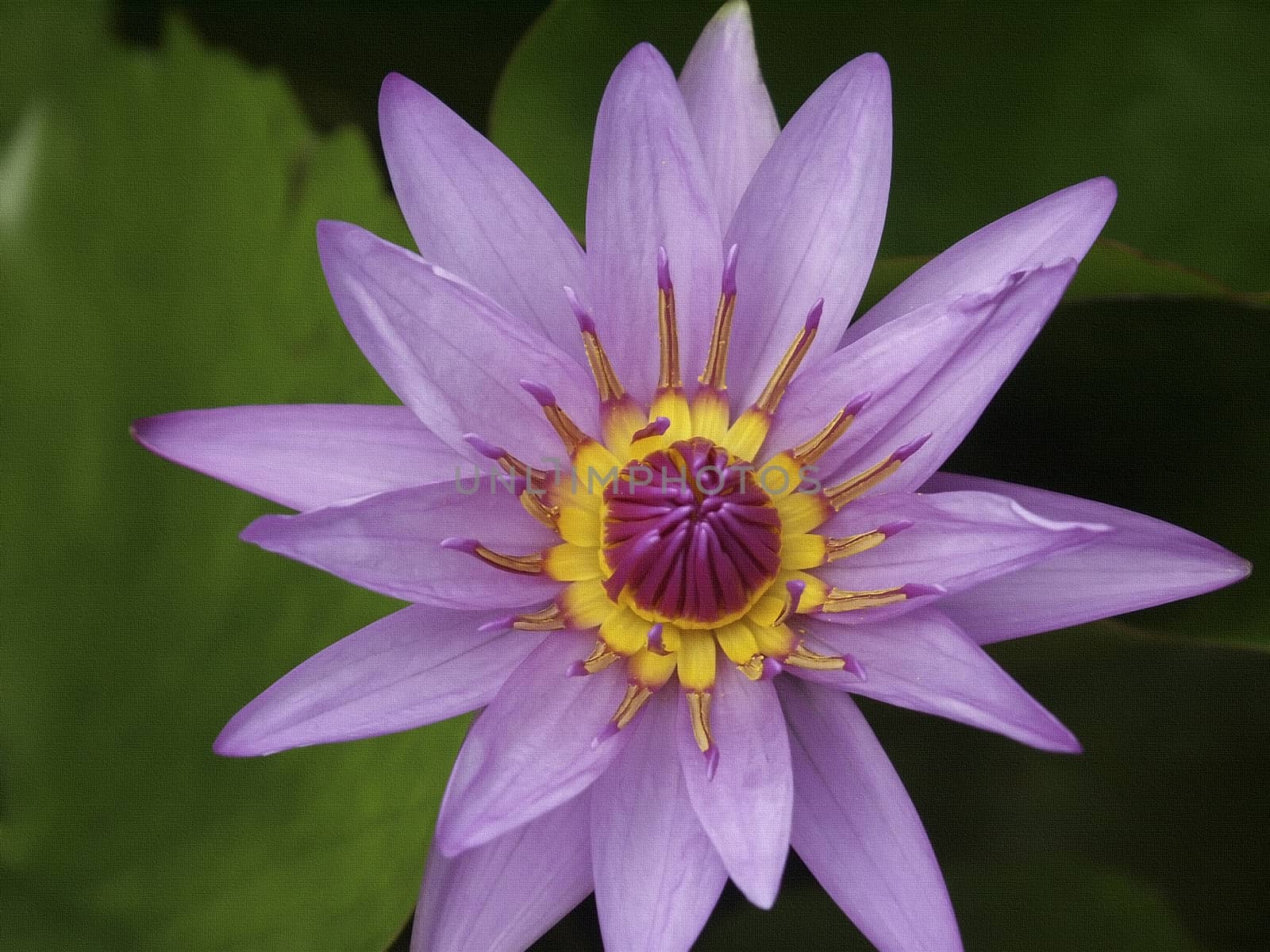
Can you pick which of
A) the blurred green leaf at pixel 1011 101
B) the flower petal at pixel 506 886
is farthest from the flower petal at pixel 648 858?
the blurred green leaf at pixel 1011 101

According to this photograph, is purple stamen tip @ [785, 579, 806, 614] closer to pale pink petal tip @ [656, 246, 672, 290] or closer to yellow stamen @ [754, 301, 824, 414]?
yellow stamen @ [754, 301, 824, 414]

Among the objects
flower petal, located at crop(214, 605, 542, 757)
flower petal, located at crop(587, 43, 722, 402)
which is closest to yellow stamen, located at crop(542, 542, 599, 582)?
flower petal, located at crop(214, 605, 542, 757)

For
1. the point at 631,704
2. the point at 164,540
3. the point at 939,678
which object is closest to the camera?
the point at 939,678

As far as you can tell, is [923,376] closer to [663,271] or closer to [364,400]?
[663,271]

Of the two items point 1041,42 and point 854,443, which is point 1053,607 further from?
point 1041,42

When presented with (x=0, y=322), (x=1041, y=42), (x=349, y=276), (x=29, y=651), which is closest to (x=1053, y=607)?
(x=349, y=276)

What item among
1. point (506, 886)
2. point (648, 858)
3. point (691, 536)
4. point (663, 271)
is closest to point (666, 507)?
point (691, 536)

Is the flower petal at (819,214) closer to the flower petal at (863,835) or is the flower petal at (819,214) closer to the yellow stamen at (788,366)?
the yellow stamen at (788,366)
